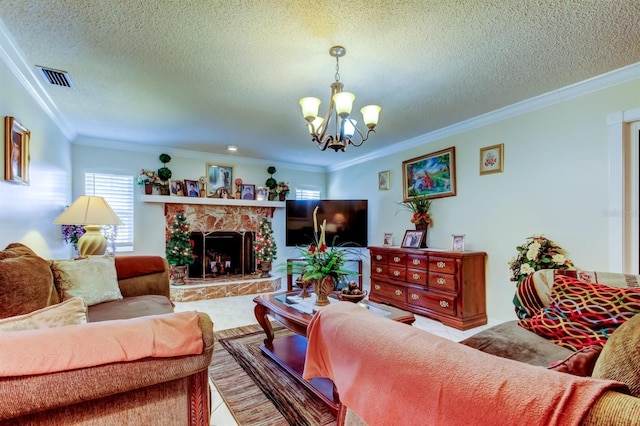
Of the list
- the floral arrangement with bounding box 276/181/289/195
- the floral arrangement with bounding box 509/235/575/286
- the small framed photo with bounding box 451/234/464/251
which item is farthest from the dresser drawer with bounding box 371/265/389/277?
the floral arrangement with bounding box 276/181/289/195

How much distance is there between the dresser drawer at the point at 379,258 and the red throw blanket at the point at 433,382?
321 cm

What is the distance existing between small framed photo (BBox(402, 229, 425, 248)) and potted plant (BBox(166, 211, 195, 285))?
128 inches

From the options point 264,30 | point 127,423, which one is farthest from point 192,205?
point 127,423

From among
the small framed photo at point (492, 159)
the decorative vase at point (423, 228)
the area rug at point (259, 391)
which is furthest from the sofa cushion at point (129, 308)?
the small framed photo at point (492, 159)

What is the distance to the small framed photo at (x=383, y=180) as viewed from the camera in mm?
4996

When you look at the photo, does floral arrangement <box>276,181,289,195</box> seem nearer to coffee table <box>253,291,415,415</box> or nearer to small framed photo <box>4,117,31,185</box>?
coffee table <box>253,291,415,415</box>

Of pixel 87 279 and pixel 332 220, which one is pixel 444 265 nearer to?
pixel 332 220

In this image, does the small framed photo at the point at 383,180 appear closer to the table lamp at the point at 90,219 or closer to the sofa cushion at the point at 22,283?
the table lamp at the point at 90,219

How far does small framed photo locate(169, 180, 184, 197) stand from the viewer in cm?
501

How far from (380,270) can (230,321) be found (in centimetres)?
214

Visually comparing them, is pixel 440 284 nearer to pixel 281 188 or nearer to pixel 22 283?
pixel 281 188

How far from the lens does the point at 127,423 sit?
3.32ft

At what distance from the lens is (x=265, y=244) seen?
5418mm

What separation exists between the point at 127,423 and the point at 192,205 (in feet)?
14.6
